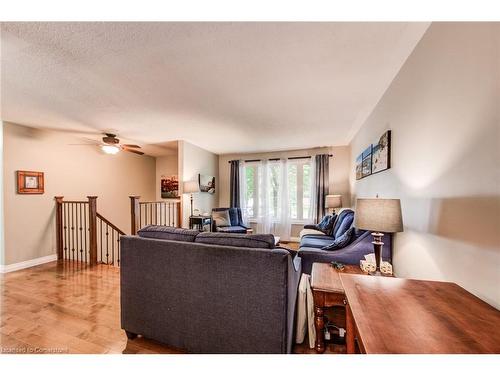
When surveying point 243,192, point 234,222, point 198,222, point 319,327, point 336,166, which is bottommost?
point 319,327

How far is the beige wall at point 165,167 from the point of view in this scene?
5.99m

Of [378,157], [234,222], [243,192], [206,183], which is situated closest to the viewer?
[378,157]

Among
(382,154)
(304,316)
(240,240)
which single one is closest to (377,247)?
(304,316)

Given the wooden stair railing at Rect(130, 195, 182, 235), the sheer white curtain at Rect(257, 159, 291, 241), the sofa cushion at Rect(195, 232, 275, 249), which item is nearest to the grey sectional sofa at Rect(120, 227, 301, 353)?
the sofa cushion at Rect(195, 232, 275, 249)

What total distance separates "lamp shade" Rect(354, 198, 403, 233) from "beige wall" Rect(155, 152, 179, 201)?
5.41 meters

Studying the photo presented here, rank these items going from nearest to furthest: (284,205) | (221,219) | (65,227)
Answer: (65,227)
(221,219)
(284,205)

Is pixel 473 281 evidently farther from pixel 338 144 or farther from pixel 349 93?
pixel 338 144

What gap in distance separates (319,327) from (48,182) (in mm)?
4900

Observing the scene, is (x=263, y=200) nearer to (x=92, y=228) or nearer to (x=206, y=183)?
(x=206, y=183)

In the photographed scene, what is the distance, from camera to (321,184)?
5062 mm

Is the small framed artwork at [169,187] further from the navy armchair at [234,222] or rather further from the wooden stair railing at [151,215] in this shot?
the navy armchair at [234,222]

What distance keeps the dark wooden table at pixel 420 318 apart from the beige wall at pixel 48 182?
15.9 feet

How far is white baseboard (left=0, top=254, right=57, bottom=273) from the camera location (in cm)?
318

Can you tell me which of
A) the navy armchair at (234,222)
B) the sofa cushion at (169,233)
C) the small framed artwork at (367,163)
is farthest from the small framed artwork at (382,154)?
the navy armchair at (234,222)
